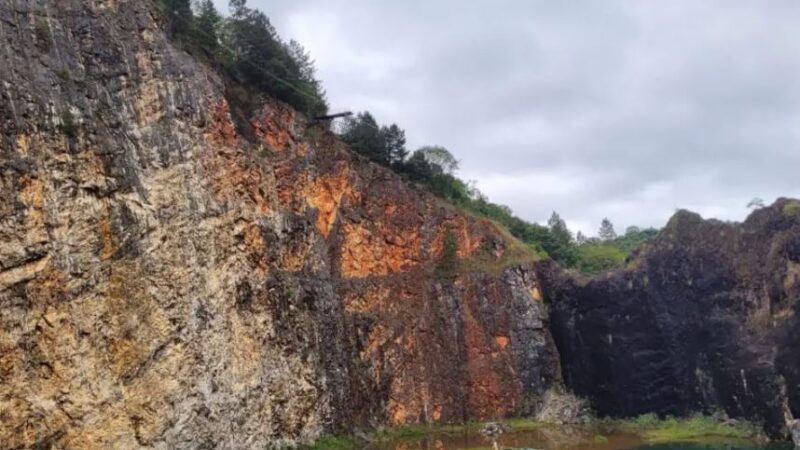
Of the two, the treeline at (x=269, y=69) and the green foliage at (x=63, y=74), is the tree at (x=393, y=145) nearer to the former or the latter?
the treeline at (x=269, y=69)

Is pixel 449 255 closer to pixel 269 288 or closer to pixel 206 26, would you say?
pixel 269 288

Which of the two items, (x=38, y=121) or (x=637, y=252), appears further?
(x=637, y=252)

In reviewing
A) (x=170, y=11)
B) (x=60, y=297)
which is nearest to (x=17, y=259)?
(x=60, y=297)

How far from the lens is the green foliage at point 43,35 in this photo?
27781 mm

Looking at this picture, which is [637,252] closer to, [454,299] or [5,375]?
[454,299]

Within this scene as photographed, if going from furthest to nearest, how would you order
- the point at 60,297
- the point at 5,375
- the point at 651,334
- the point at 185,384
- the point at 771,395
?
the point at 651,334 < the point at 771,395 < the point at 185,384 < the point at 60,297 < the point at 5,375

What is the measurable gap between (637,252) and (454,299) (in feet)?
41.9

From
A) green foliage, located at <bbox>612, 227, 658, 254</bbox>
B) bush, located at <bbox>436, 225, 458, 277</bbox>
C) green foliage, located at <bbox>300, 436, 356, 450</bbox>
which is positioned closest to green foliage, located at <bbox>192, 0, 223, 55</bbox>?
bush, located at <bbox>436, 225, 458, 277</bbox>

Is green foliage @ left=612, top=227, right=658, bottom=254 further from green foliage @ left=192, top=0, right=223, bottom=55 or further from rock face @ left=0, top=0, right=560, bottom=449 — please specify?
green foliage @ left=192, top=0, right=223, bottom=55

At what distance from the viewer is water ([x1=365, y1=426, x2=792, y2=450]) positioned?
36.9 m

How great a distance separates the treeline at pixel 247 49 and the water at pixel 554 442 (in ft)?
63.3

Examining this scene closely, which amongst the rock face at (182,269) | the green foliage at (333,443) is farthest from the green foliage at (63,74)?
the green foliage at (333,443)

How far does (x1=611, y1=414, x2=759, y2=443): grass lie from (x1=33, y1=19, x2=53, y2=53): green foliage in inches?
1330

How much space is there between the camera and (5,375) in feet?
74.9
